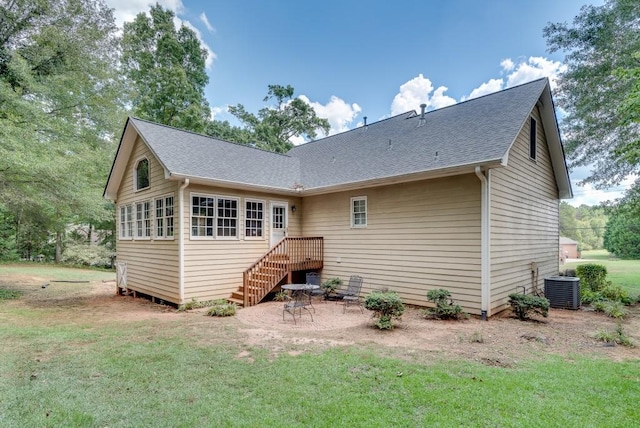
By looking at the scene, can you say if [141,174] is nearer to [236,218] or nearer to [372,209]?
[236,218]

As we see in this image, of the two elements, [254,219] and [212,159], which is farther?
[254,219]

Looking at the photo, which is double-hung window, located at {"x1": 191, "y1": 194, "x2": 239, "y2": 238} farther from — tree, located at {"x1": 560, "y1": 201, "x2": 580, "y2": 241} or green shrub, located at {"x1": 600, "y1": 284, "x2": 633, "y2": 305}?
tree, located at {"x1": 560, "y1": 201, "x2": 580, "y2": 241}

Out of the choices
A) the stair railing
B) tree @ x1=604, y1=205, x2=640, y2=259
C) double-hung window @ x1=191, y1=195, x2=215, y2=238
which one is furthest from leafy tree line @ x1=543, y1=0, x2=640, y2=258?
tree @ x1=604, y1=205, x2=640, y2=259

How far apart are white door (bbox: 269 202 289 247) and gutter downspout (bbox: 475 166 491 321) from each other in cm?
639

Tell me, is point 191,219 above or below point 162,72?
below

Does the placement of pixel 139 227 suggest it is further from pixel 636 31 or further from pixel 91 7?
pixel 636 31

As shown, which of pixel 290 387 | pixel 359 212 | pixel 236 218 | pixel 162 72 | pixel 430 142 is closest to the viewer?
pixel 290 387

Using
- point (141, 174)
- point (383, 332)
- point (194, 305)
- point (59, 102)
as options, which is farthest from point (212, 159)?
point (383, 332)

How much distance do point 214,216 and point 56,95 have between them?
7.46 m

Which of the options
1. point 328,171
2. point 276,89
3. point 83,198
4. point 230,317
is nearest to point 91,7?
point 83,198

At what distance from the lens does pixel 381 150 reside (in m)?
10.9

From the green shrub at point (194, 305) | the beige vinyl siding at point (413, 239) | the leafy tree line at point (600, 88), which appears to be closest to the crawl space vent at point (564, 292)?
the beige vinyl siding at point (413, 239)

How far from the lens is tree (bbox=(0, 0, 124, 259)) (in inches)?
386

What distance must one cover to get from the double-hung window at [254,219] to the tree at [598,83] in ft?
38.1
